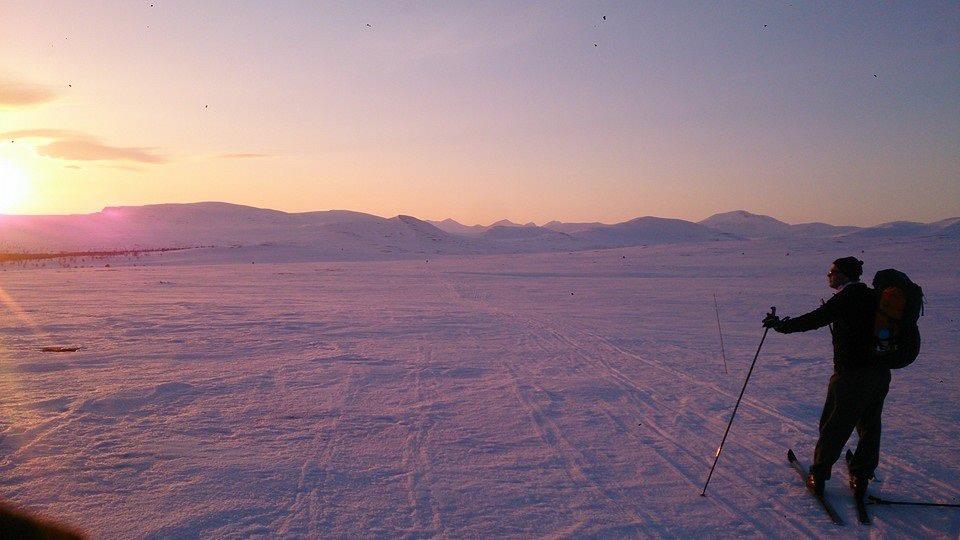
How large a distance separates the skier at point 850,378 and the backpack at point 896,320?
4.3 inches

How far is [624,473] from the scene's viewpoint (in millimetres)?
5262

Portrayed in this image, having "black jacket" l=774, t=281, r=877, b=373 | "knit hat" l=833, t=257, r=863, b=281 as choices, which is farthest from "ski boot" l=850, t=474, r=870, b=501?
"knit hat" l=833, t=257, r=863, b=281

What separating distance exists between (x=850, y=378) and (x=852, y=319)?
48cm

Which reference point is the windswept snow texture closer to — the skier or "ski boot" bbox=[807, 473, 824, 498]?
"ski boot" bbox=[807, 473, 824, 498]

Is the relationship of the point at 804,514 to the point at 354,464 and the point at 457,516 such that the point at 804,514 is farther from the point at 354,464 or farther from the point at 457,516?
the point at 354,464

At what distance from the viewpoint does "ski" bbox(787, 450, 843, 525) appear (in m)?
4.49

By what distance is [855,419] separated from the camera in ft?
15.5

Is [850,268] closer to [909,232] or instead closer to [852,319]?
[852,319]

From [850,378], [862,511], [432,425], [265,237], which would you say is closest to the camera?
[862,511]

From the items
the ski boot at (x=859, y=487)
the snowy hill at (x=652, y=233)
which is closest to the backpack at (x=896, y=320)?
the ski boot at (x=859, y=487)

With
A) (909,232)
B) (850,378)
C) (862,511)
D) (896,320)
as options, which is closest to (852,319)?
(896,320)

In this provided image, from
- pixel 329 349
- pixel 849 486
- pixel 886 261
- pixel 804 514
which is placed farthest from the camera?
pixel 886 261

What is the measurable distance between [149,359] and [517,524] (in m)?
7.36

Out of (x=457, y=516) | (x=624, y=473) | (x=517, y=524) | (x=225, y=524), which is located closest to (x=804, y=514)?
(x=624, y=473)
